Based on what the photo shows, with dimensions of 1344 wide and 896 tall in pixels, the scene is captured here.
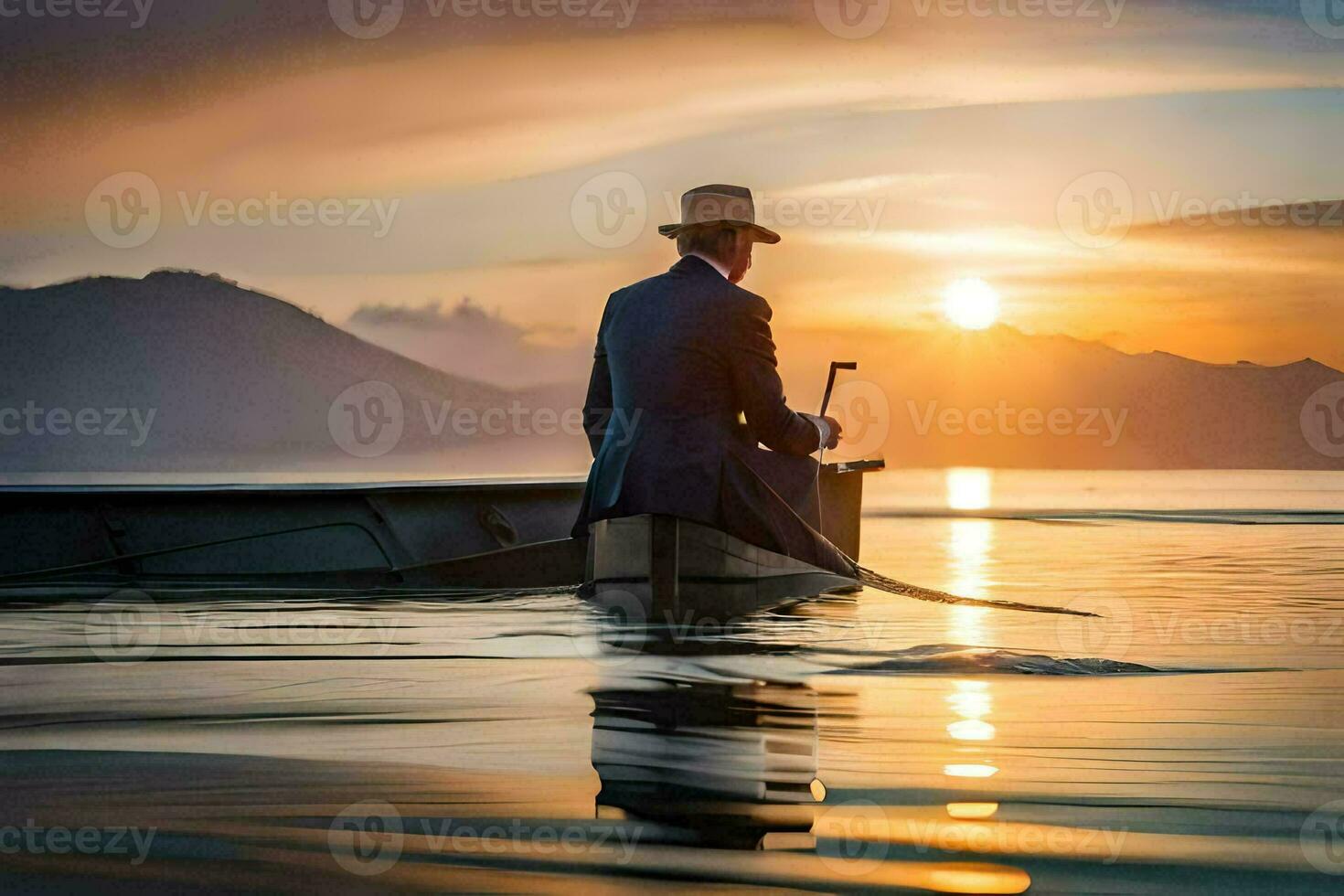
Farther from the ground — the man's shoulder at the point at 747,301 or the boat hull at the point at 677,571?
the man's shoulder at the point at 747,301

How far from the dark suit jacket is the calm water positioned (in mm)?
592

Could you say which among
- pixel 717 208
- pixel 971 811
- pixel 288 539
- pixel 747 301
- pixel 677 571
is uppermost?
pixel 717 208

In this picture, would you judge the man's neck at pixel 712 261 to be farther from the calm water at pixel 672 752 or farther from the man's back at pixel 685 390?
the calm water at pixel 672 752

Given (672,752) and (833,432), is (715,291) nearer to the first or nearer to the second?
(833,432)

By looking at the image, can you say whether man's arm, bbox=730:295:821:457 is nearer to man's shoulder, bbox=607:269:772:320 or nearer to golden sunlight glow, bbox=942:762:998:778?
→ man's shoulder, bbox=607:269:772:320

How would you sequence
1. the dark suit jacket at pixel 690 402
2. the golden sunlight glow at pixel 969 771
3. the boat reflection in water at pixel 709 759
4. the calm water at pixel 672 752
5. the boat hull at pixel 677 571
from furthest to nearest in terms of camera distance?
the boat hull at pixel 677 571 < the dark suit jacket at pixel 690 402 < the golden sunlight glow at pixel 969 771 < the boat reflection in water at pixel 709 759 < the calm water at pixel 672 752

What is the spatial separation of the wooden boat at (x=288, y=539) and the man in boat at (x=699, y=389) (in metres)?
3.39

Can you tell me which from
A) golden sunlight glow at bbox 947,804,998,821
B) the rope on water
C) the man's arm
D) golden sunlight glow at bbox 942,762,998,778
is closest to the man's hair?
the man's arm

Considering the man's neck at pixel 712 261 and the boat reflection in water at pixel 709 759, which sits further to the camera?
the man's neck at pixel 712 261

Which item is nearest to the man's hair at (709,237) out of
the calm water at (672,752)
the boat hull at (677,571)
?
the boat hull at (677,571)

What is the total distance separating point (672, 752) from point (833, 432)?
311cm

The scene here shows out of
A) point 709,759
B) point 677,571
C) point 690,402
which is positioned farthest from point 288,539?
point 709,759

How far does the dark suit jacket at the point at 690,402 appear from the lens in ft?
20.3

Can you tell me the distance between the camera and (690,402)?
245 inches
